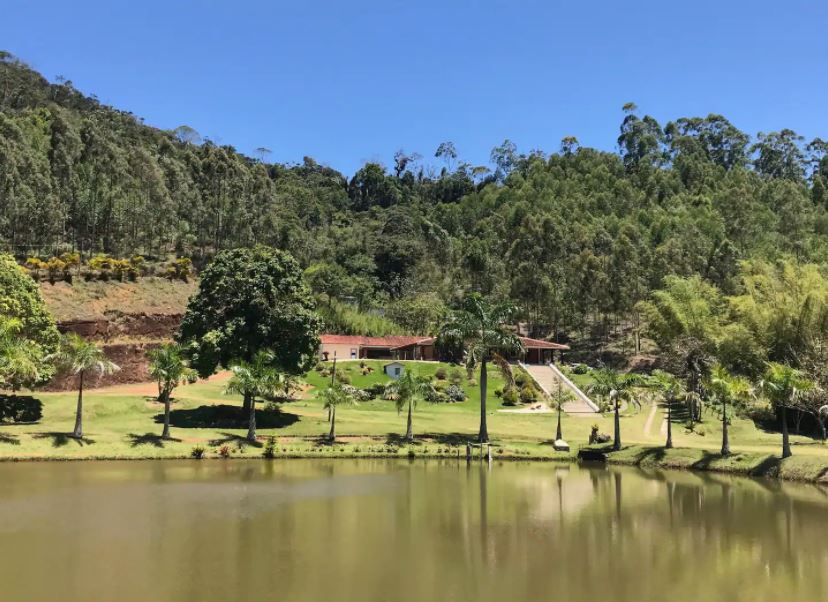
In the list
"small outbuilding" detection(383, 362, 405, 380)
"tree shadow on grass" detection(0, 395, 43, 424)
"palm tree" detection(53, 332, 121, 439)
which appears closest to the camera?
"palm tree" detection(53, 332, 121, 439)

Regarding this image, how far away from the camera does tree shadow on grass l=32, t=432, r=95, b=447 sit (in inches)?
1297

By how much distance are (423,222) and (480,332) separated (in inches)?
3198

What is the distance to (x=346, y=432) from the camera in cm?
4081

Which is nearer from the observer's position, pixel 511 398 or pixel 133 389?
pixel 133 389

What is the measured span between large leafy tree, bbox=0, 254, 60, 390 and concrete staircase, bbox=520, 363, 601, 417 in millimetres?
32451

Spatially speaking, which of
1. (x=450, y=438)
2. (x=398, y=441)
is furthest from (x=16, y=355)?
(x=450, y=438)

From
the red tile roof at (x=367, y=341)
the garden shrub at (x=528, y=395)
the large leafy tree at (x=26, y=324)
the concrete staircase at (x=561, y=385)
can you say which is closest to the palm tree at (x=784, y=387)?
the concrete staircase at (x=561, y=385)

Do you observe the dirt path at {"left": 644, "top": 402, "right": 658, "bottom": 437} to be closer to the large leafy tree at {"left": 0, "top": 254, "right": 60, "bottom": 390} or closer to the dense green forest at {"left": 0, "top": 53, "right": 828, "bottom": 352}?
the dense green forest at {"left": 0, "top": 53, "right": 828, "bottom": 352}

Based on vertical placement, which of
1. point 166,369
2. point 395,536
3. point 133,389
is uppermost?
point 166,369

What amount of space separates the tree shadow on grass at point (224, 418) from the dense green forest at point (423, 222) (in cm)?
3548

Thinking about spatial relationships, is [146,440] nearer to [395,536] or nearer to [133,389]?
[133,389]

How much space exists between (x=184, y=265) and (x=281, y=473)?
→ 158 feet

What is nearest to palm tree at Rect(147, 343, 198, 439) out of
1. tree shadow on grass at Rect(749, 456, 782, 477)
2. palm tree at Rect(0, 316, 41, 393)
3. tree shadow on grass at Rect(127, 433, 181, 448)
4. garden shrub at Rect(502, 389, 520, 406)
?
tree shadow on grass at Rect(127, 433, 181, 448)

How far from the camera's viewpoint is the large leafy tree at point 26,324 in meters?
35.2
